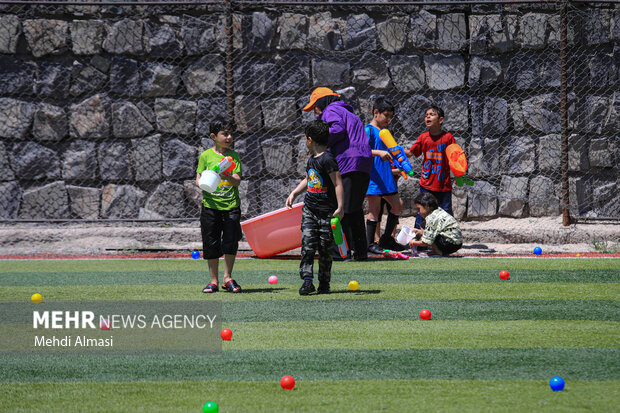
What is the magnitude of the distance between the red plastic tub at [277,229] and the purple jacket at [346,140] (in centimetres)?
78

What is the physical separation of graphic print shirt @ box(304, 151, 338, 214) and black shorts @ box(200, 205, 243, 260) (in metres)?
0.67

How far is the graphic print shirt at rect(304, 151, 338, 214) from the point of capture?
22.5 ft

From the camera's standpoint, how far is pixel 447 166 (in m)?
9.78

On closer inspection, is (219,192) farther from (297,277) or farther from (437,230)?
(437,230)

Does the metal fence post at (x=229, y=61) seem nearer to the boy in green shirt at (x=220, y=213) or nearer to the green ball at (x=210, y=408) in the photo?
the boy in green shirt at (x=220, y=213)

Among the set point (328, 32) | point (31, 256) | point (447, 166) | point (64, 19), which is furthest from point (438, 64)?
point (31, 256)

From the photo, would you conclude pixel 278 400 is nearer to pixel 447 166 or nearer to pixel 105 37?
pixel 447 166

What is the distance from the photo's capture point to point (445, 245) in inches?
365

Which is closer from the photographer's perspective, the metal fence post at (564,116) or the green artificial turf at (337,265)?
the green artificial turf at (337,265)

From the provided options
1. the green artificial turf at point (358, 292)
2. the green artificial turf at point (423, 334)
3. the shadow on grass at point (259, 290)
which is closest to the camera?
the green artificial turf at point (423, 334)

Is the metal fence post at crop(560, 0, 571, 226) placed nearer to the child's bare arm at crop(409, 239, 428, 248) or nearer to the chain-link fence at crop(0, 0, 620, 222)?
the chain-link fence at crop(0, 0, 620, 222)

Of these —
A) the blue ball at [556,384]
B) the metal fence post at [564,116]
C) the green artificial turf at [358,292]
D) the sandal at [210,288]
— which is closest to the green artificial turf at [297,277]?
the green artificial turf at [358,292]

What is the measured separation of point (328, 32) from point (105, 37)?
3.24 metres

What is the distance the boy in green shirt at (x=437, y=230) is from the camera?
9195 millimetres
